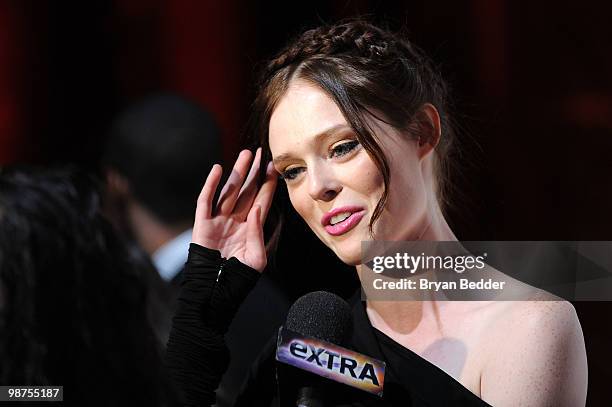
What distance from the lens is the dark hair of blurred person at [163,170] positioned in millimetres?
1866

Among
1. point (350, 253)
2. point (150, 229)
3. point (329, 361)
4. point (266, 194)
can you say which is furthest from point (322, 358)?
point (150, 229)

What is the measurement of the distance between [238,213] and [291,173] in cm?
14

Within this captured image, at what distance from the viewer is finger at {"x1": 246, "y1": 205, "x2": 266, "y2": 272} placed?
A: 1.60 m

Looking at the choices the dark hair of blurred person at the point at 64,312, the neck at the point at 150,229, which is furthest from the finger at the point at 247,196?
the dark hair of blurred person at the point at 64,312

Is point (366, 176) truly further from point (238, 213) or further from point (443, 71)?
point (443, 71)

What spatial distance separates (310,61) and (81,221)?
0.59 m

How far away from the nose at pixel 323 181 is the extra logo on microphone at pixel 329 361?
11.7 inches

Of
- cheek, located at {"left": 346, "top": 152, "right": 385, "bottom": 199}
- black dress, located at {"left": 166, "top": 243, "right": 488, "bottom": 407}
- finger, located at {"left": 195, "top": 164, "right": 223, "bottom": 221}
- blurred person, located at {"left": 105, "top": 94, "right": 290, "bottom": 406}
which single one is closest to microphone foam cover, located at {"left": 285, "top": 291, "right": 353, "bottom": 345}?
black dress, located at {"left": 166, "top": 243, "right": 488, "bottom": 407}

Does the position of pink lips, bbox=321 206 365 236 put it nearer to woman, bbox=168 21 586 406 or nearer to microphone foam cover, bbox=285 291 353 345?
woman, bbox=168 21 586 406

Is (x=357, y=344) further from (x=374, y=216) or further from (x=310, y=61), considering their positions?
(x=310, y=61)

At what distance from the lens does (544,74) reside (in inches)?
83.6

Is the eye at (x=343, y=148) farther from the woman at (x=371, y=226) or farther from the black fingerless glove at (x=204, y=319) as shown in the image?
the black fingerless glove at (x=204, y=319)

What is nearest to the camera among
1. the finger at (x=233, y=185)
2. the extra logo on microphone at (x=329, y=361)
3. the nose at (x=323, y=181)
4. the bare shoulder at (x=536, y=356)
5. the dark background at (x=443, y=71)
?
the extra logo on microphone at (x=329, y=361)

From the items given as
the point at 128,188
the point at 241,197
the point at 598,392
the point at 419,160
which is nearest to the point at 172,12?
the point at 128,188
